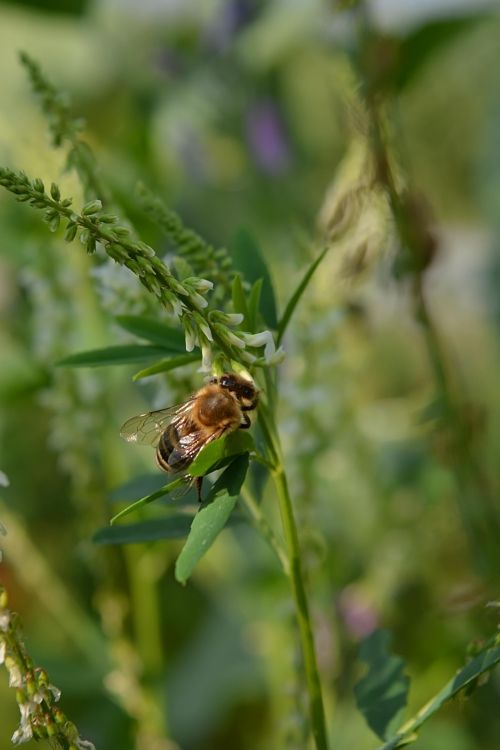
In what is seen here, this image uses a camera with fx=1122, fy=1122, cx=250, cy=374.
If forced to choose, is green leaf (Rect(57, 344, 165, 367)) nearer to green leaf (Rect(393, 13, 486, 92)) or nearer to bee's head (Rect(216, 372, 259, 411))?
bee's head (Rect(216, 372, 259, 411))

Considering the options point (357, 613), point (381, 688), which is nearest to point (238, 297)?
point (381, 688)

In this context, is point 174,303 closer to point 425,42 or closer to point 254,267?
point 254,267

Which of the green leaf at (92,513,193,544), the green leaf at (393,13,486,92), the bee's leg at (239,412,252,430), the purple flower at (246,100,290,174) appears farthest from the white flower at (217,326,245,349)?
the purple flower at (246,100,290,174)

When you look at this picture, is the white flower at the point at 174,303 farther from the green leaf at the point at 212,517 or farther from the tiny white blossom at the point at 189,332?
the green leaf at the point at 212,517

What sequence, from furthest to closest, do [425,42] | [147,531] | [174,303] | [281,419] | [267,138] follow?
[267,138] < [425,42] < [281,419] < [147,531] < [174,303]

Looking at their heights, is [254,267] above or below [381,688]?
above

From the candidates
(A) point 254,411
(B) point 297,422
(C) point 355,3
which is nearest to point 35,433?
(B) point 297,422

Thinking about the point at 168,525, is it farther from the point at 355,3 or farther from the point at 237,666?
→ the point at 237,666
